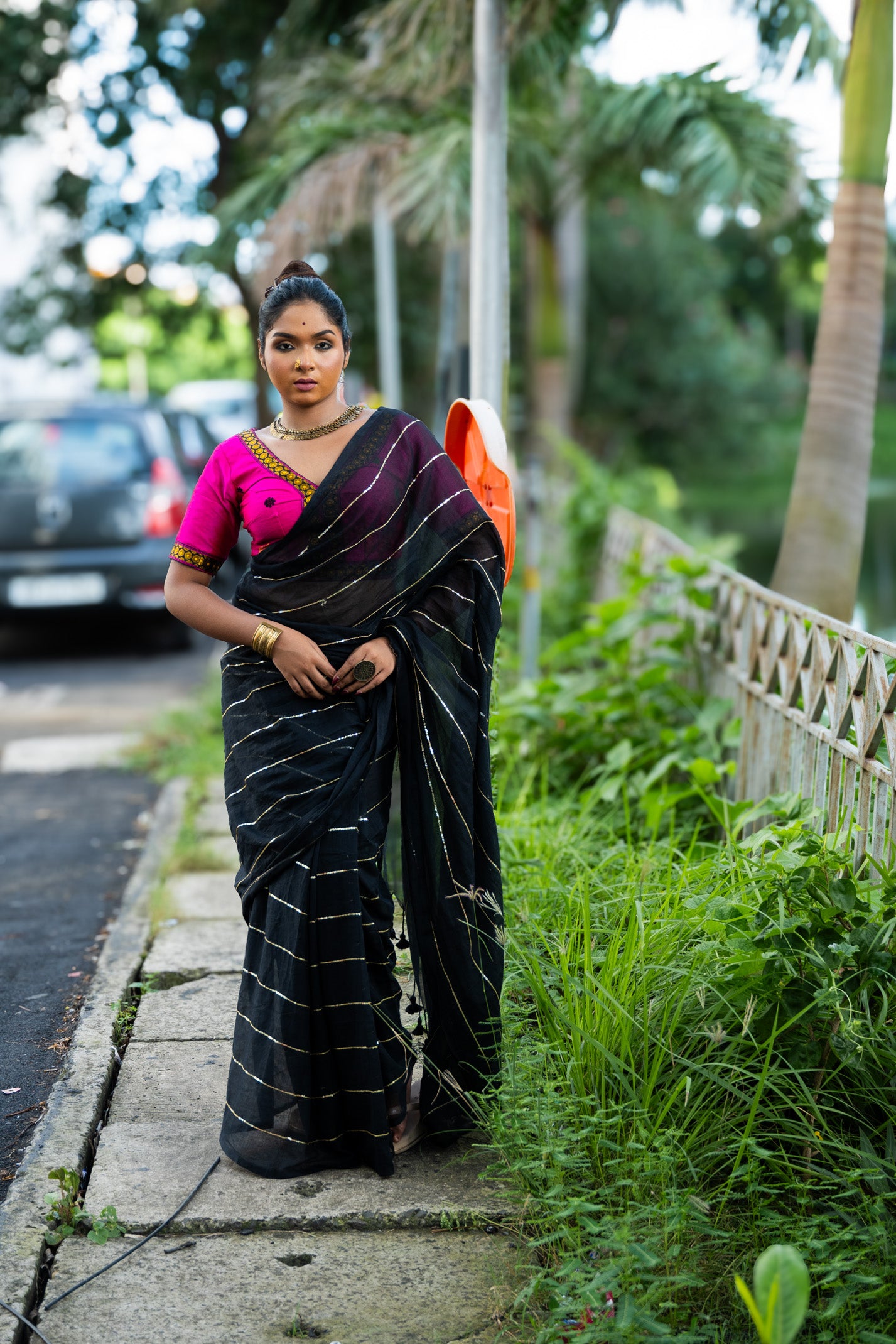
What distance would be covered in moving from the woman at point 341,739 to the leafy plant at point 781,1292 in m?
1.09

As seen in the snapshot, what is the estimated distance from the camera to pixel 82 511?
30.7 ft

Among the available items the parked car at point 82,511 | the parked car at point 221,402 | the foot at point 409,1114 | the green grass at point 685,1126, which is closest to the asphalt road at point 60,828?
the parked car at point 82,511

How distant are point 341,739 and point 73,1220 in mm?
1083

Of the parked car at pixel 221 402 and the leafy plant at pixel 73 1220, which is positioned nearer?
the leafy plant at pixel 73 1220

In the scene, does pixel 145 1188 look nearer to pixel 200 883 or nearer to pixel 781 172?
pixel 200 883

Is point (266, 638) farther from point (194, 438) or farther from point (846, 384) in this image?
point (194, 438)

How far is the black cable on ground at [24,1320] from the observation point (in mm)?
2287

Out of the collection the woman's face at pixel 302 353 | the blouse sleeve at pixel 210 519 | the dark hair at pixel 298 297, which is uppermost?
the dark hair at pixel 298 297

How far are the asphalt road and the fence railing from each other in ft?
6.79

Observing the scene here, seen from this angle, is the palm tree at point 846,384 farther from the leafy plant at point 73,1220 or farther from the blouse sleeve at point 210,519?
the leafy plant at point 73,1220

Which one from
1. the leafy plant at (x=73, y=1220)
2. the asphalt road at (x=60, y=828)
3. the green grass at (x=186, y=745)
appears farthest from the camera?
the green grass at (x=186, y=745)

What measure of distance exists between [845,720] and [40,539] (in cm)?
722

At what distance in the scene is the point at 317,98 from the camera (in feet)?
31.9

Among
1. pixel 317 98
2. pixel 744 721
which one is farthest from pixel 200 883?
pixel 317 98
